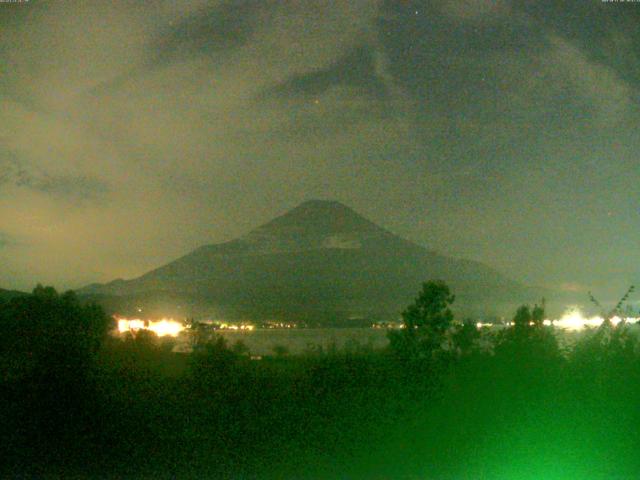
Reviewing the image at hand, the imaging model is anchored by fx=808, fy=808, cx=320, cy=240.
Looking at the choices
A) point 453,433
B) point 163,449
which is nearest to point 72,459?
point 163,449

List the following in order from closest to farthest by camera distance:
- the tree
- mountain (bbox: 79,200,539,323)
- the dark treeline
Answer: the dark treeline → the tree → mountain (bbox: 79,200,539,323)

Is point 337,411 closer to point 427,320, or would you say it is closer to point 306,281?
point 427,320

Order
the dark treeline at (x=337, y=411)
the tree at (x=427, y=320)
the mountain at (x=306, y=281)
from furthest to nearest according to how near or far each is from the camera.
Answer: the mountain at (x=306, y=281), the tree at (x=427, y=320), the dark treeline at (x=337, y=411)

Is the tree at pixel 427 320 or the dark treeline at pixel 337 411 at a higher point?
the tree at pixel 427 320

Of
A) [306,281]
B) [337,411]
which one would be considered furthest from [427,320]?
[306,281]

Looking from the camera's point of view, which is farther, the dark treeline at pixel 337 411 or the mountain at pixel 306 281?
the mountain at pixel 306 281

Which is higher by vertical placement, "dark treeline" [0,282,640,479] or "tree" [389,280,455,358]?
"tree" [389,280,455,358]
